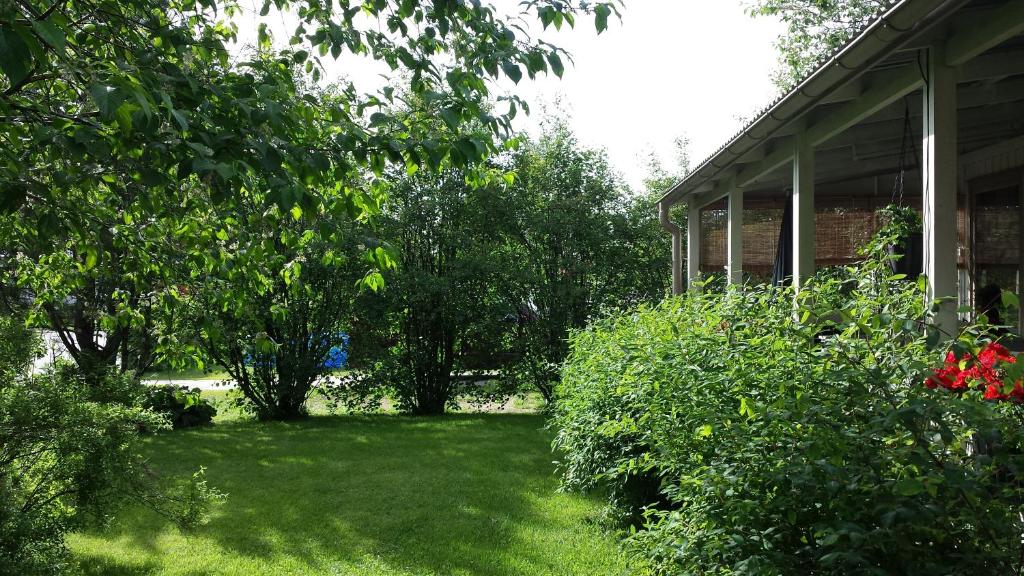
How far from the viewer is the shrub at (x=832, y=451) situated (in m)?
2.29

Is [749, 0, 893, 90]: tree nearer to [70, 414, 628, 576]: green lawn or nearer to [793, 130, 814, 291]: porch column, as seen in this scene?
[793, 130, 814, 291]: porch column

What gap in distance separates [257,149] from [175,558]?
147 inches

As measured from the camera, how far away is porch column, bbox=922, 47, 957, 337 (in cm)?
418

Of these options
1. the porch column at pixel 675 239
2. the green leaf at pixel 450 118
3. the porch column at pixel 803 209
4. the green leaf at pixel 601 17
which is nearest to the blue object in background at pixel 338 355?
the porch column at pixel 675 239

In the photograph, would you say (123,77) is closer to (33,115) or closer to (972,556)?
(33,115)

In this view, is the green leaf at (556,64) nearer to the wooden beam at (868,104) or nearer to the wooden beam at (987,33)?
the wooden beam at (987,33)

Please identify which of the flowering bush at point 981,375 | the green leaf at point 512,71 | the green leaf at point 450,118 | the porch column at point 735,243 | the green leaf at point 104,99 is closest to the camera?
the green leaf at point 104,99

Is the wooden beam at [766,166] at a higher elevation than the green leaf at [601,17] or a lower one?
higher

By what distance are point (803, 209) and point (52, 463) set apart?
19.0 feet

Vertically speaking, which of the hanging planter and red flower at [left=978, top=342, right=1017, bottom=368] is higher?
the hanging planter

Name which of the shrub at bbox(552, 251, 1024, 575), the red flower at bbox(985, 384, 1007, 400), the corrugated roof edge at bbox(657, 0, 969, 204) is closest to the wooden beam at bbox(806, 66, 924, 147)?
the corrugated roof edge at bbox(657, 0, 969, 204)

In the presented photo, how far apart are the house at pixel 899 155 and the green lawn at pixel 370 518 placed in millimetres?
2897

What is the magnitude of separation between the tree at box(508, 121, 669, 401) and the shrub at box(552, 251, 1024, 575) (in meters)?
9.05

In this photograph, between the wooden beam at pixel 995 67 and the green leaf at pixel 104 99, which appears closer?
A: the green leaf at pixel 104 99
